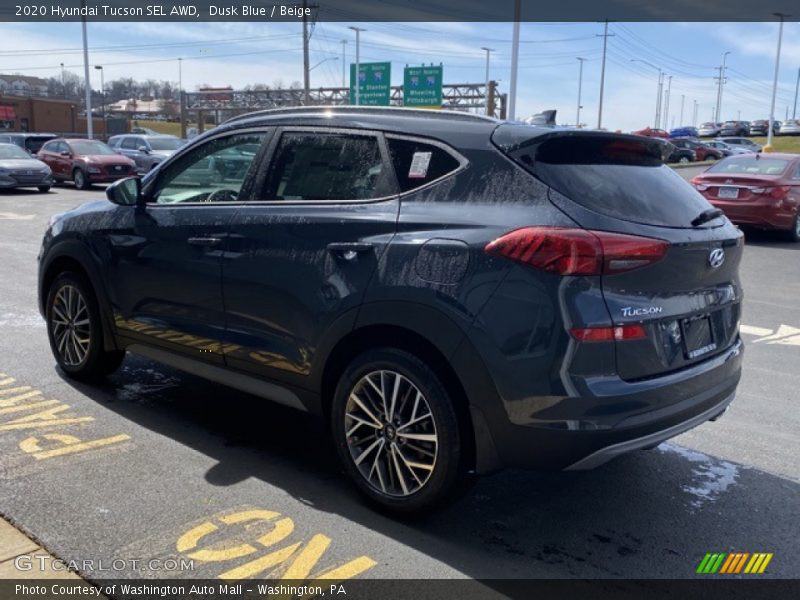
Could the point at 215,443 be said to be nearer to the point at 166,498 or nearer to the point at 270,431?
the point at 270,431

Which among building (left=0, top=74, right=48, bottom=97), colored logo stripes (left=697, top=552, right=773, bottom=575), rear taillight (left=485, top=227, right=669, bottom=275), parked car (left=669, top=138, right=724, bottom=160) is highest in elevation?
building (left=0, top=74, right=48, bottom=97)

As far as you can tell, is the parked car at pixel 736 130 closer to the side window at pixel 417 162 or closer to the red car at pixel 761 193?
the red car at pixel 761 193

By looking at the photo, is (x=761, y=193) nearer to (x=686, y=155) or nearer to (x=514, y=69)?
(x=514, y=69)

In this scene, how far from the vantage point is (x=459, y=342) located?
10.6 feet

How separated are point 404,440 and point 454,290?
770 millimetres

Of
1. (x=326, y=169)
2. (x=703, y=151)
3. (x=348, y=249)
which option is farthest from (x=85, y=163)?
(x=703, y=151)

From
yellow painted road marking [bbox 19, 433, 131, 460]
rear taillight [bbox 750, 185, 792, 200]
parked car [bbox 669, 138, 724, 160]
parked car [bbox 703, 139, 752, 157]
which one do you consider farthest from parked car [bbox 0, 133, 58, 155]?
Answer: parked car [bbox 703, 139, 752, 157]

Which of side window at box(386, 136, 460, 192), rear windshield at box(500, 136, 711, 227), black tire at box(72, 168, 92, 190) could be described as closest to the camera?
rear windshield at box(500, 136, 711, 227)

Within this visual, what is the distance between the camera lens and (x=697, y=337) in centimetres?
349

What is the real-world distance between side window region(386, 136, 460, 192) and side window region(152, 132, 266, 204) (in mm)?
989

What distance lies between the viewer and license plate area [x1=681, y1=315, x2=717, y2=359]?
3.41m

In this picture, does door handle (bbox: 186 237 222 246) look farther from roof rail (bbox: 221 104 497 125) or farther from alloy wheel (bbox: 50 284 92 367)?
alloy wheel (bbox: 50 284 92 367)

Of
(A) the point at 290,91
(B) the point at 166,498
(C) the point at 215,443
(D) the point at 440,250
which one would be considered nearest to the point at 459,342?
(D) the point at 440,250

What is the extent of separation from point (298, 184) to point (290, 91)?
4429 centimetres
